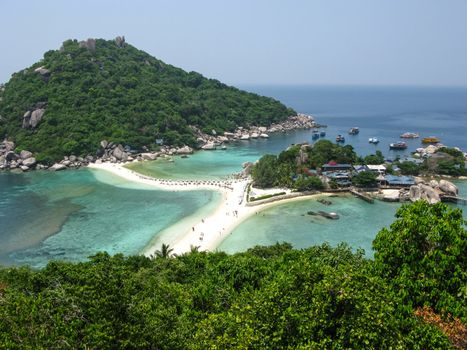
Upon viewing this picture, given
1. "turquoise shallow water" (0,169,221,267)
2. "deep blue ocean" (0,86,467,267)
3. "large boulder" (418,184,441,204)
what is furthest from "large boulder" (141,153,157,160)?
"large boulder" (418,184,441,204)

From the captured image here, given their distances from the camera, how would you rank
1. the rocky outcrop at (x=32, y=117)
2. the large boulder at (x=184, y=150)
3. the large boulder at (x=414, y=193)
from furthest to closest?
the large boulder at (x=184, y=150), the rocky outcrop at (x=32, y=117), the large boulder at (x=414, y=193)

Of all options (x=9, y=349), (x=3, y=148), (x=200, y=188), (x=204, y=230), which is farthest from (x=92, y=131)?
(x=9, y=349)

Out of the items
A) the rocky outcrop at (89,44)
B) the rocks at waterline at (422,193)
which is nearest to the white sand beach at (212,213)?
the rocks at waterline at (422,193)

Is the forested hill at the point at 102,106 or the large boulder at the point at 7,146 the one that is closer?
the large boulder at the point at 7,146

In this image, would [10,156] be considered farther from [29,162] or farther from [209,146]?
[209,146]

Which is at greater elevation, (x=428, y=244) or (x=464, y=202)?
(x=428, y=244)

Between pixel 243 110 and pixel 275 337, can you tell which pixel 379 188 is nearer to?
pixel 275 337

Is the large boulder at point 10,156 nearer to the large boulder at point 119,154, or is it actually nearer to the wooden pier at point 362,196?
the large boulder at point 119,154
